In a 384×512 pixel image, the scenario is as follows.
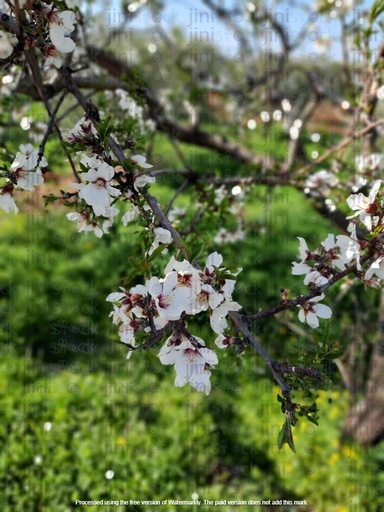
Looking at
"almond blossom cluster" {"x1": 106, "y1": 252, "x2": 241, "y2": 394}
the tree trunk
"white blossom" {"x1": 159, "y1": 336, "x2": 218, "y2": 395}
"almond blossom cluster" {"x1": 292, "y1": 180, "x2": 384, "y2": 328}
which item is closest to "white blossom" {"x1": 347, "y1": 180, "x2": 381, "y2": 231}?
"almond blossom cluster" {"x1": 292, "y1": 180, "x2": 384, "y2": 328}

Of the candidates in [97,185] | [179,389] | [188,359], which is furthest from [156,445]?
[97,185]

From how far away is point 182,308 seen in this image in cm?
113

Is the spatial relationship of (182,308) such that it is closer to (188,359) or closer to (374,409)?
(188,359)

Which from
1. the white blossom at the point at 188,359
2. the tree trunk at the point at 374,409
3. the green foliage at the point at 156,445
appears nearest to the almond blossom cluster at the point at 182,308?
the white blossom at the point at 188,359

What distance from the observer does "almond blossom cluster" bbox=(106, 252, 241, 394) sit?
44.7 inches

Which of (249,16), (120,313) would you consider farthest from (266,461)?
(249,16)

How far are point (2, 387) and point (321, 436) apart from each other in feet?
7.73

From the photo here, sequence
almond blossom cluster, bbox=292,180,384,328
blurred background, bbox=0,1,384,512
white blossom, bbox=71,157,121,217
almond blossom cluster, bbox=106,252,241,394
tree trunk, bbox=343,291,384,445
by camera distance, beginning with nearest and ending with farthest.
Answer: almond blossom cluster, bbox=106,252,241,394
white blossom, bbox=71,157,121,217
almond blossom cluster, bbox=292,180,384,328
blurred background, bbox=0,1,384,512
tree trunk, bbox=343,291,384,445

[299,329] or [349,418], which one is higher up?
[299,329]

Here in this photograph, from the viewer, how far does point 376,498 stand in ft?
10.5

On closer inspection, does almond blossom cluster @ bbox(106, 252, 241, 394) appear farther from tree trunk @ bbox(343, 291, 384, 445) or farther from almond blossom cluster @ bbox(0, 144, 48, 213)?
tree trunk @ bbox(343, 291, 384, 445)

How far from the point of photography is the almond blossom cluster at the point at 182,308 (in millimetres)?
1136

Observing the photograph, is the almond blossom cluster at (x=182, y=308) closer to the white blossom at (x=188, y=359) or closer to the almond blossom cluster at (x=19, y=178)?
the white blossom at (x=188, y=359)

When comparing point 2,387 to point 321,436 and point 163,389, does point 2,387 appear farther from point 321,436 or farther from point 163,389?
point 321,436
